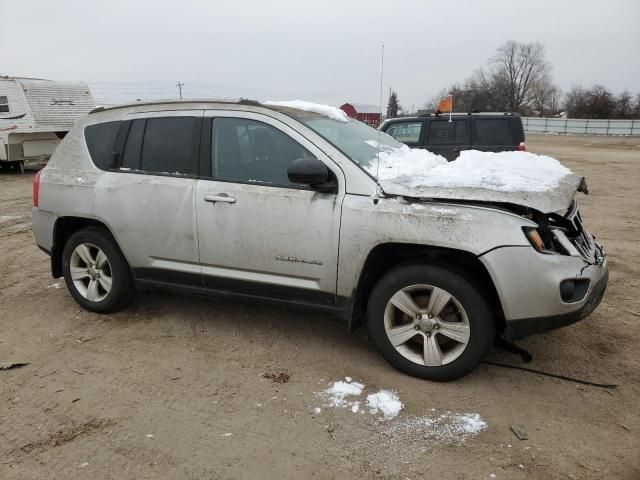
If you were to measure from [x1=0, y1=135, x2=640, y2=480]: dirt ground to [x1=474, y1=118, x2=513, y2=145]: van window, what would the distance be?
17.9ft

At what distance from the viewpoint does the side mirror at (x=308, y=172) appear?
3277mm

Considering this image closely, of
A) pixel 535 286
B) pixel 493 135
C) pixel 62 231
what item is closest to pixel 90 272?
pixel 62 231

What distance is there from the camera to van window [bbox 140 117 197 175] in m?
3.92

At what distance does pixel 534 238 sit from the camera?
9.77 feet

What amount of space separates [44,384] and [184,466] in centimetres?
142

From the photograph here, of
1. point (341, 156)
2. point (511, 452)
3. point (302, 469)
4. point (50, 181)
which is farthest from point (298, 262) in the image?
point (50, 181)

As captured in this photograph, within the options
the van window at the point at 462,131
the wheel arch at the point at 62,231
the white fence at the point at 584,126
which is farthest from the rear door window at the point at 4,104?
the white fence at the point at 584,126

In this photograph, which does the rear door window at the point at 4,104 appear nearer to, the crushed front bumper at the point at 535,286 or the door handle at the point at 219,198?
the door handle at the point at 219,198

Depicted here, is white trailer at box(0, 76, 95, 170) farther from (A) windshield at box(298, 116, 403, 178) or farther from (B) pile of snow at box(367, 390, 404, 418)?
(B) pile of snow at box(367, 390, 404, 418)

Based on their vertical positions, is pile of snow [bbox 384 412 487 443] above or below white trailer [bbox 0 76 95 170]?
below

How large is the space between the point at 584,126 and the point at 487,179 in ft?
197

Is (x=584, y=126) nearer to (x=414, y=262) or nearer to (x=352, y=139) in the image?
(x=352, y=139)

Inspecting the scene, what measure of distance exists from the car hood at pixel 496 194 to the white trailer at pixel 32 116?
561 inches

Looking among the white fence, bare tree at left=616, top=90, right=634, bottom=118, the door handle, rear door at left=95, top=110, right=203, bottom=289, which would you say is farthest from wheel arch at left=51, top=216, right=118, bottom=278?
bare tree at left=616, top=90, right=634, bottom=118
